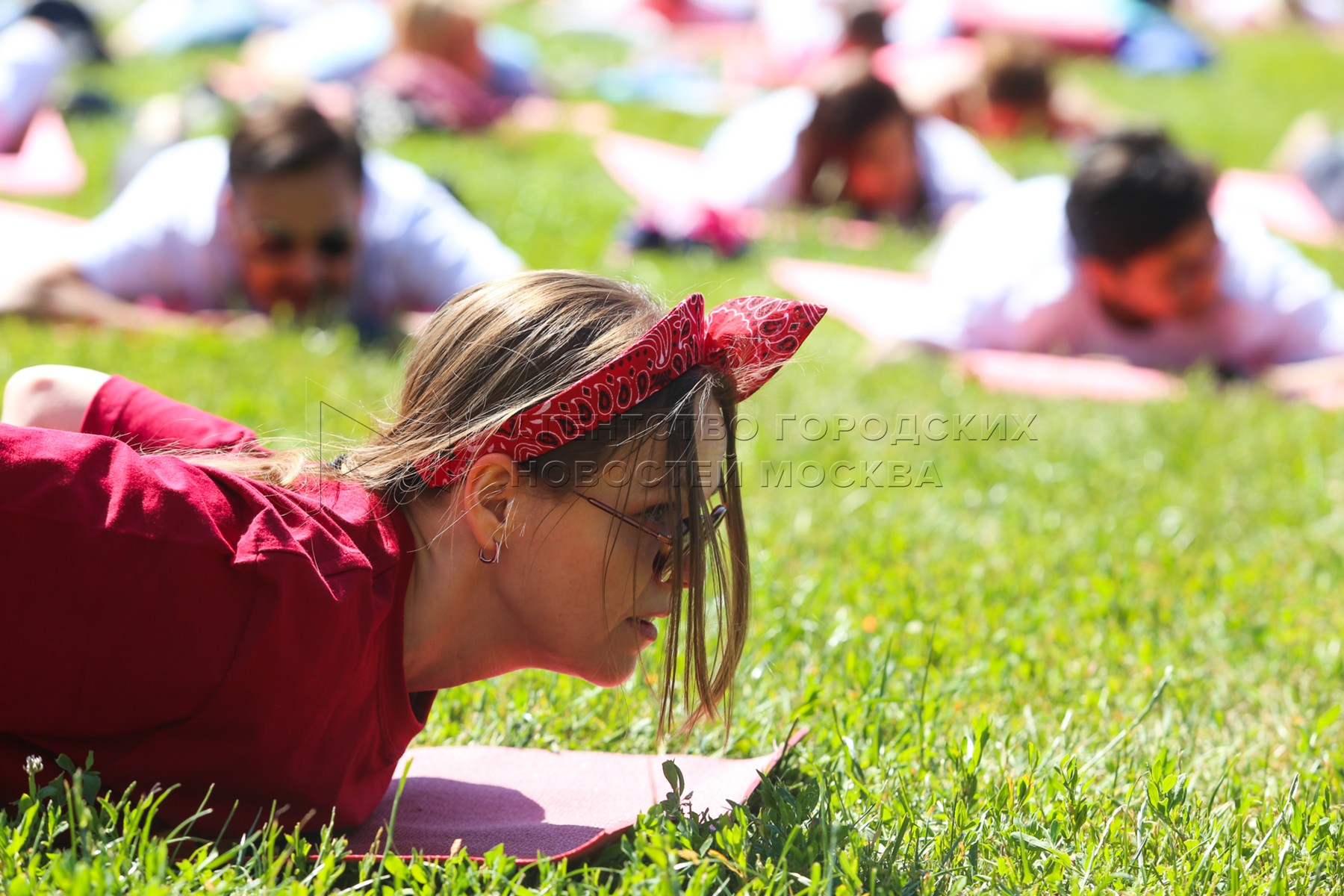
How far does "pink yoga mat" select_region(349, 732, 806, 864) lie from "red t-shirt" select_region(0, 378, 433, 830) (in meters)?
0.21

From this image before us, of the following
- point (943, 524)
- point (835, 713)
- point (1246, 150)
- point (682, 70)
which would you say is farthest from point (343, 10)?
point (835, 713)

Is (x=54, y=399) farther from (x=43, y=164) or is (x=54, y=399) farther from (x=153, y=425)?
(x=43, y=164)

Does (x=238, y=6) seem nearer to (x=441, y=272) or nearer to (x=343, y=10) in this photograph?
(x=343, y=10)

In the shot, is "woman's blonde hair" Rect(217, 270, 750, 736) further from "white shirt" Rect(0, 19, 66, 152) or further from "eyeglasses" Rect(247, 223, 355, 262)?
"white shirt" Rect(0, 19, 66, 152)

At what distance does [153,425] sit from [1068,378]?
3.98m

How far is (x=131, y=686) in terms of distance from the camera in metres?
1.90

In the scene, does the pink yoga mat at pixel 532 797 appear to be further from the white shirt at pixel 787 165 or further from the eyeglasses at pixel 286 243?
the white shirt at pixel 787 165

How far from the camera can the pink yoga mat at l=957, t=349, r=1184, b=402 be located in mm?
5359

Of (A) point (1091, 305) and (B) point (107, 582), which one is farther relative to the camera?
(A) point (1091, 305)

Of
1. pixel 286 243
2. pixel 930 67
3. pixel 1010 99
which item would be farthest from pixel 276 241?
pixel 930 67

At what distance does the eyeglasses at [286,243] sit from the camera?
5.25 meters

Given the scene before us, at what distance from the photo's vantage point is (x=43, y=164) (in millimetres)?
7727

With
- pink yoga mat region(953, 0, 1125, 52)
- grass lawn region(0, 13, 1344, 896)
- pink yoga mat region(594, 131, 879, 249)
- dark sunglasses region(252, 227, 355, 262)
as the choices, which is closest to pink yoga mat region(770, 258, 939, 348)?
grass lawn region(0, 13, 1344, 896)

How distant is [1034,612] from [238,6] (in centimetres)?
1156
